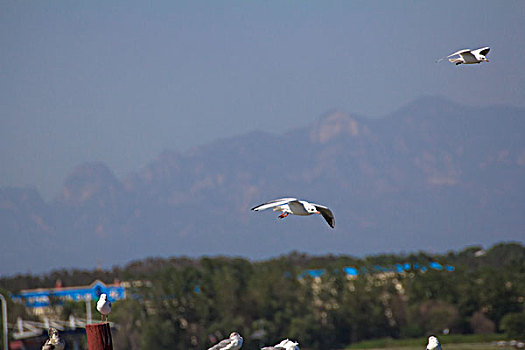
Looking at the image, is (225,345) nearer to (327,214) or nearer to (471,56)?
(327,214)

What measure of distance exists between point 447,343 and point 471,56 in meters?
87.5

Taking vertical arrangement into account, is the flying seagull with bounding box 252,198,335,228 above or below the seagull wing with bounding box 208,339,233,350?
above

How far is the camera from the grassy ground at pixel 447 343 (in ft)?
329

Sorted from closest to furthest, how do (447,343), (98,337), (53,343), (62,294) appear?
1. (98,337)
2. (53,343)
3. (447,343)
4. (62,294)

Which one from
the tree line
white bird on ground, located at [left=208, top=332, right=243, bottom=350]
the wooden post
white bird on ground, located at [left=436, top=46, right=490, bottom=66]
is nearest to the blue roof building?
the tree line

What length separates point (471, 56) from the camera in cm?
1864

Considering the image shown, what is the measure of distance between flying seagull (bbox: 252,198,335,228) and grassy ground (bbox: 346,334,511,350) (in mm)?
85001

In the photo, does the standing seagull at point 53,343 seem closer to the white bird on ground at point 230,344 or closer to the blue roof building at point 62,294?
the white bird on ground at point 230,344

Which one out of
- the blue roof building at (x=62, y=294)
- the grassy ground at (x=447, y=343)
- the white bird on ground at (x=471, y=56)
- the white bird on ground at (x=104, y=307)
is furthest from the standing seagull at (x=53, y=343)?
the blue roof building at (x=62, y=294)

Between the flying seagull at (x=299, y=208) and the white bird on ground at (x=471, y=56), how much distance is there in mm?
5365

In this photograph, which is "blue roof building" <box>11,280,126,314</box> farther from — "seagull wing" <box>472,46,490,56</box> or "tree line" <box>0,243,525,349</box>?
"seagull wing" <box>472,46,490,56</box>

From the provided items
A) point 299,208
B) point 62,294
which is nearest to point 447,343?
point 62,294

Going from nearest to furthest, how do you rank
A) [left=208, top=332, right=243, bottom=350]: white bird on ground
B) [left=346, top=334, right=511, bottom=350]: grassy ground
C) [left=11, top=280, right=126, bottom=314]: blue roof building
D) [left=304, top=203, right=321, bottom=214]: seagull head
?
[left=208, top=332, right=243, bottom=350]: white bird on ground, [left=304, top=203, right=321, bottom=214]: seagull head, [left=346, top=334, right=511, bottom=350]: grassy ground, [left=11, top=280, right=126, bottom=314]: blue roof building

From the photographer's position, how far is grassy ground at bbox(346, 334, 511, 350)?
100 m
